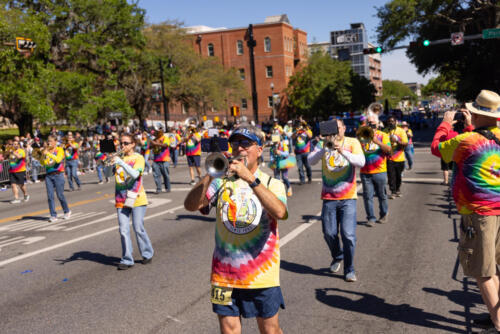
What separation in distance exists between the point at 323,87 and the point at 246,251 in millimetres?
61798

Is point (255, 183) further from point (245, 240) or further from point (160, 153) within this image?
point (160, 153)

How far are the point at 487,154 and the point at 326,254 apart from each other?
3840 mm

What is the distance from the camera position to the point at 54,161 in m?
12.0

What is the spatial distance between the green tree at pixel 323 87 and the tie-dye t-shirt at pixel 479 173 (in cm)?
5997

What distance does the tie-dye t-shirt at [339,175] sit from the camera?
691 centimetres

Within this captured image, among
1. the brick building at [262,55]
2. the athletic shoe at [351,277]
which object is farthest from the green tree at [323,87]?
the athletic shoe at [351,277]

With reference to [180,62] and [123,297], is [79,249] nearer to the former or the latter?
[123,297]

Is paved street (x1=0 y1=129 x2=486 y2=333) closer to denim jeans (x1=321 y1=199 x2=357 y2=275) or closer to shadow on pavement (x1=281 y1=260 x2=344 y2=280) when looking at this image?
shadow on pavement (x1=281 y1=260 x2=344 y2=280)

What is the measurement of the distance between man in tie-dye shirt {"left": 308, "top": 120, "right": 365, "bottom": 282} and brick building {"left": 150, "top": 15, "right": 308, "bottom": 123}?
228 ft

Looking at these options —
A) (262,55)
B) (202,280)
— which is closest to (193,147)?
(202,280)

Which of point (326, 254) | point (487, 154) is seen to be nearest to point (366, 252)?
point (326, 254)

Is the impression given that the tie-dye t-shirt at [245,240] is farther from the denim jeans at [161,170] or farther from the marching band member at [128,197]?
the denim jeans at [161,170]

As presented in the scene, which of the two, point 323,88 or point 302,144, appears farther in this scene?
point 323,88

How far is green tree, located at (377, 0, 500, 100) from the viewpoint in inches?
1337
